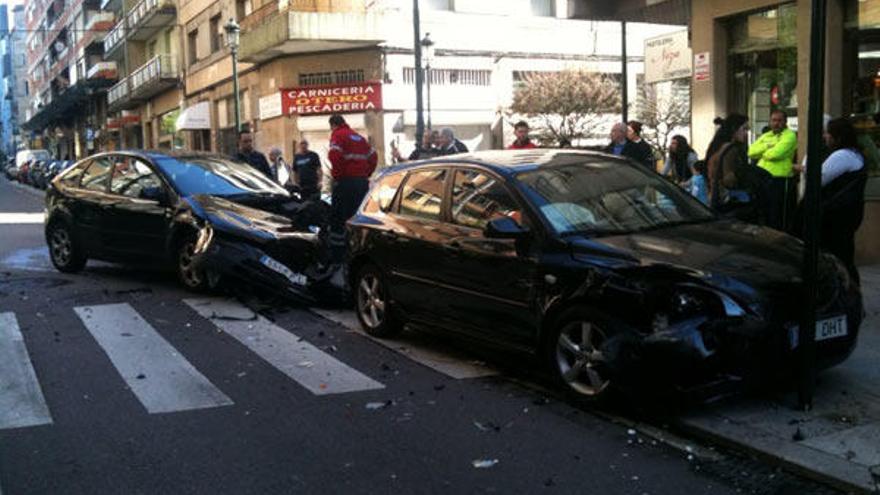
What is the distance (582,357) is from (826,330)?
1.45 metres

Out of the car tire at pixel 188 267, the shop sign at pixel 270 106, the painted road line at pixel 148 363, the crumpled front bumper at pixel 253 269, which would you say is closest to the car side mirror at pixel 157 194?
the car tire at pixel 188 267

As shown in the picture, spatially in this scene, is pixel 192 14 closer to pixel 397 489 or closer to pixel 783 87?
pixel 783 87

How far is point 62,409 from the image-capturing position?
18.4 feet

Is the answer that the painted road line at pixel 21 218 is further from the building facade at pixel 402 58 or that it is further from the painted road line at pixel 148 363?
the painted road line at pixel 148 363

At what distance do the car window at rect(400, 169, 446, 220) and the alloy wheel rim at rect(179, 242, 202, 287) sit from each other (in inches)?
128

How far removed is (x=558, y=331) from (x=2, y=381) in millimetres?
3888

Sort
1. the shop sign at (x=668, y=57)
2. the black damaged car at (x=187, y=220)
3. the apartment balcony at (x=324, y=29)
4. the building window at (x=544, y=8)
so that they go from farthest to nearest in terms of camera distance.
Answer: the building window at (x=544, y=8)
the apartment balcony at (x=324, y=29)
the shop sign at (x=668, y=57)
the black damaged car at (x=187, y=220)

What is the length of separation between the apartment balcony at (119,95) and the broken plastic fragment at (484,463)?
1767 inches

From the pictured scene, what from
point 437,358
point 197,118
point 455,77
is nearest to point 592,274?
point 437,358

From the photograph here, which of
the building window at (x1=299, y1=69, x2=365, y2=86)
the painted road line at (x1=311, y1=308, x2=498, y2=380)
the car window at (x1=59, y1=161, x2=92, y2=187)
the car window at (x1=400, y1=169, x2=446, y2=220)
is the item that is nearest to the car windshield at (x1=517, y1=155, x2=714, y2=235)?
the car window at (x1=400, y1=169, x2=446, y2=220)

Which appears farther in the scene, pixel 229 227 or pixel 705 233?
pixel 229 227

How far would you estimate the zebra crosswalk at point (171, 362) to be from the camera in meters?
5.77

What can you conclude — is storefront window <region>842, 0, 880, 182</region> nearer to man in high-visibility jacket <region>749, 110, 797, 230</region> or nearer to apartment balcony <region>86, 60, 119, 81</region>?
man in high-visibility jacket <region>749, 110, 797, 230</region>

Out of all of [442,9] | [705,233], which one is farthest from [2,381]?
[442,9]
